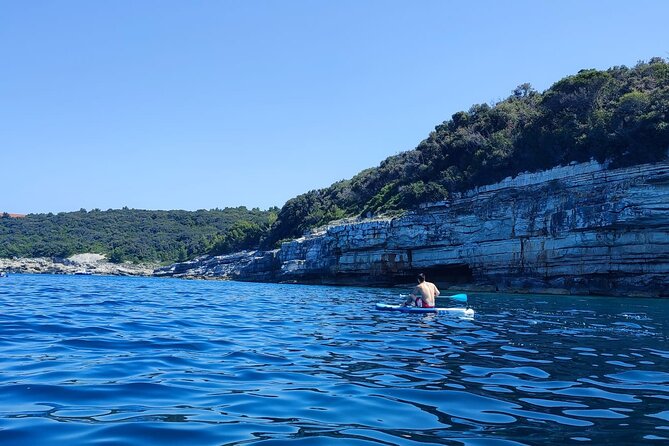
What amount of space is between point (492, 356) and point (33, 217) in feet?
495

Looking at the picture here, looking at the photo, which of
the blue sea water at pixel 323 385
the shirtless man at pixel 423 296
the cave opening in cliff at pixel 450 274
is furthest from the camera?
the cave opening in cliff at pixel 450 274

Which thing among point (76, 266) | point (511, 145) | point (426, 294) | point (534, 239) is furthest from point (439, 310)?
point (76, 266)

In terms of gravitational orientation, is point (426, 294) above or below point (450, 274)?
above

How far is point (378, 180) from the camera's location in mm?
67875

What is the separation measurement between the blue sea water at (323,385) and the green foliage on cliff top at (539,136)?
27.2 meters

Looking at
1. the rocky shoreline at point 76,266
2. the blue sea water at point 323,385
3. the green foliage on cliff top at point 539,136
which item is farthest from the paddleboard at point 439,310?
the rocky shoreline at point 76,266

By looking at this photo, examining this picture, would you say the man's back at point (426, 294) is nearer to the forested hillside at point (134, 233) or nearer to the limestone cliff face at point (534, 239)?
the limestone cliff face at point (534, 239)

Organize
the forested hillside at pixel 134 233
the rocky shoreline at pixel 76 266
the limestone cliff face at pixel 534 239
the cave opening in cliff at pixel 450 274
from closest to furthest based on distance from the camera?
the limestone cliff face at pixel 534 239, the cave opening in cliff at pixel 450 274, the rocky shoreline at pixel 76 266, the forested hillside at pixel 134 233

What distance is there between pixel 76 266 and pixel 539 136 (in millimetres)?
83685

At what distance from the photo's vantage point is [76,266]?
98938 mm

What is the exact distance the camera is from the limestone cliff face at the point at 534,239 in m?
33.3

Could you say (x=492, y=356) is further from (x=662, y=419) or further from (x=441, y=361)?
(x=662, y=419)

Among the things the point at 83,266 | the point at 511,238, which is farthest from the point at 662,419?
the point at 83,266

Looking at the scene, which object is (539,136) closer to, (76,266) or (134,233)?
(76,266)
